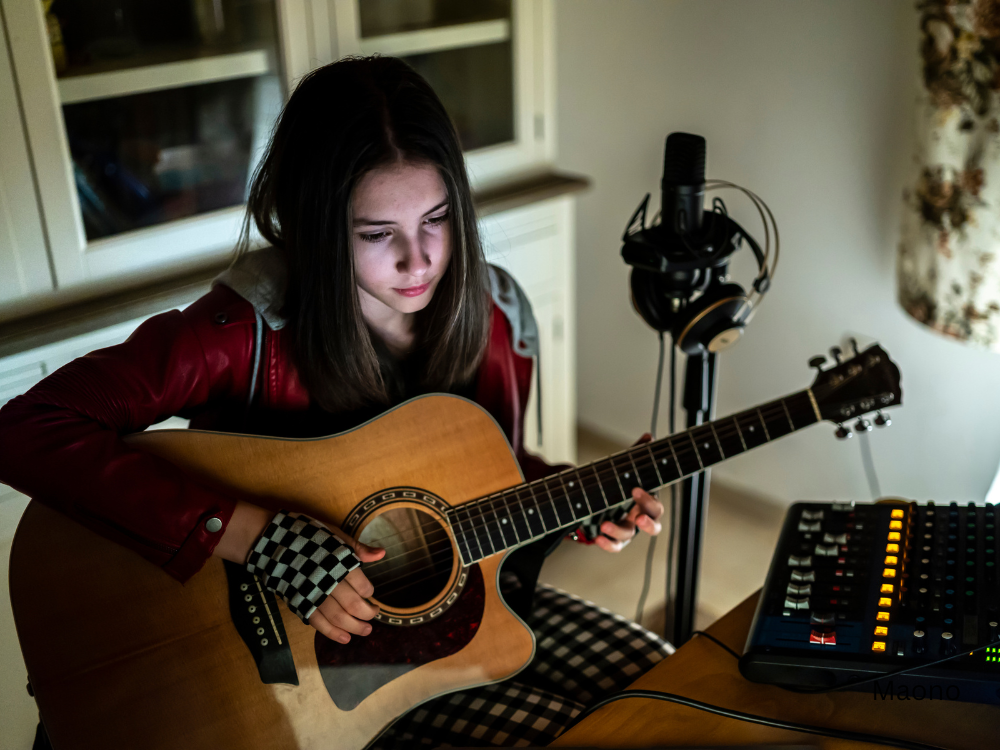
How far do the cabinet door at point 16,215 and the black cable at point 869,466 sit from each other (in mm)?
1887

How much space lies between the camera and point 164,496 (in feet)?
3.17

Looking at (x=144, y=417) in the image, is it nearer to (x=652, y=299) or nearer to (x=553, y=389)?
(x=652, y=299)

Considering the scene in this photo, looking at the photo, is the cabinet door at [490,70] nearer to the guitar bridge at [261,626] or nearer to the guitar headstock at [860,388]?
the guitar headstock at [860,388]

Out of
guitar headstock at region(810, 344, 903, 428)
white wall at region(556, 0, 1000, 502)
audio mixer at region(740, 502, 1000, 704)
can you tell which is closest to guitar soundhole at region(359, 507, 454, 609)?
audio mixer at region(740, 502, 1000, 704)

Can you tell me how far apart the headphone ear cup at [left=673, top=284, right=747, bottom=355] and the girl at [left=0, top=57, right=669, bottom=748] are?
0.70 feet

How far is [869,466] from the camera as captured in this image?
221 centimetres

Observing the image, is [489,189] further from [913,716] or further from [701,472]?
[913,716]

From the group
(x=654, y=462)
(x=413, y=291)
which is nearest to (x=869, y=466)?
(x=654, y=462)

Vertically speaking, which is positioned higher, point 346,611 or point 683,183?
point 683,183

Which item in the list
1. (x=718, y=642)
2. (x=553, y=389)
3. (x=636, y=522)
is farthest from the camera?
(x=553, y=389)

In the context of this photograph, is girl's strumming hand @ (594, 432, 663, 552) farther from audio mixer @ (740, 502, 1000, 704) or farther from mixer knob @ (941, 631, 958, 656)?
mixer knob @ (941, 631, 958, 656)

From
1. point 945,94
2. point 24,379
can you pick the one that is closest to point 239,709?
point 24,379

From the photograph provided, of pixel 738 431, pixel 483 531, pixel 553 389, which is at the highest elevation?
pixel 738 431

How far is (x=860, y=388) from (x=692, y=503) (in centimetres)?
27
